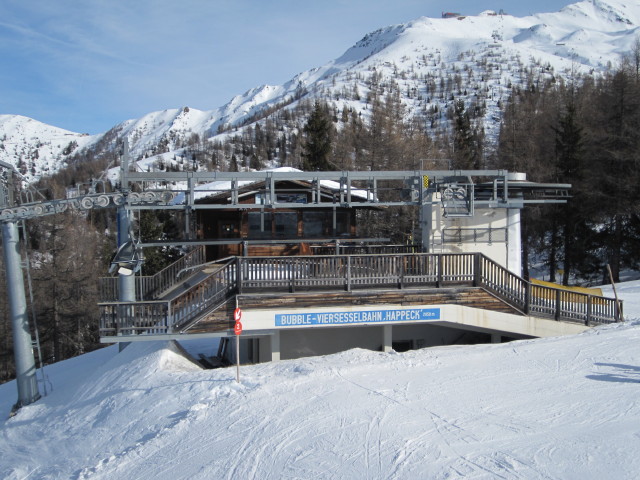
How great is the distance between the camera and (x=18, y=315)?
1311 cm

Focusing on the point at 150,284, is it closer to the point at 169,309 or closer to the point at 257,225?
the point at 169,309

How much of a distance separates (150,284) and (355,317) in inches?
297

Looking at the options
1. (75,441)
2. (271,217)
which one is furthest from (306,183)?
(75,441)

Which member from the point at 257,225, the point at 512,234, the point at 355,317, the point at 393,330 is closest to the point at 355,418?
the point at 355,317

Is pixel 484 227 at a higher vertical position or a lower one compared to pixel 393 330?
higher

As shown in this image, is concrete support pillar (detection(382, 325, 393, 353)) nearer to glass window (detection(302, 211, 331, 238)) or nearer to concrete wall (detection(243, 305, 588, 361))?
concrete wall (detection(243, 305, 588, 361))

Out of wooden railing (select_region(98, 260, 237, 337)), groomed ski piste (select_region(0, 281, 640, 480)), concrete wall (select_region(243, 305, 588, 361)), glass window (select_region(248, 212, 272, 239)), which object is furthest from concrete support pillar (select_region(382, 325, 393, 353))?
glass window (select_region(248, 212, 272, 239))

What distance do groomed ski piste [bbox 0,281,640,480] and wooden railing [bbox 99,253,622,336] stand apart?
1.15 meters

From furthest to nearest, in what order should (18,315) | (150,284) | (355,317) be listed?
(150,284)
(355,317)
(18,315)

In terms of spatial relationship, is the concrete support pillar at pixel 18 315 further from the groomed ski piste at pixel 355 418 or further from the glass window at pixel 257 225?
the glass window at pixel 257 225

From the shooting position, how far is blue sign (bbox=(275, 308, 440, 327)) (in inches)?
518

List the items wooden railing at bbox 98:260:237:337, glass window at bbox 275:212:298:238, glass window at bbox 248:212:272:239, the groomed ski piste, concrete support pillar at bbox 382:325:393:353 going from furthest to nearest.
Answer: glass window at bbox 275:212:298:238 < glass window at bbox 248:212:272:239 < concrete support pillar at bbox 382:325:393:353 < wooden railing at bbox 98:260:237:337 < the groomed ski piste

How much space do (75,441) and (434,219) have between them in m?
11.2

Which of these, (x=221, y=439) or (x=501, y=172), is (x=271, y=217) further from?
(x=221, y=439)
